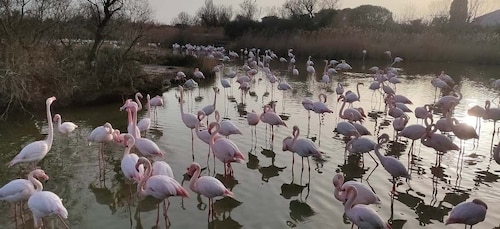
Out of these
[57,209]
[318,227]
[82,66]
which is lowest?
[318,227]

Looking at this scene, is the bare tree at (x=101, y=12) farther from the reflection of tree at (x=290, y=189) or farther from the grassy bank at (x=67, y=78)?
the reflection of tree at (x=290, y=189)

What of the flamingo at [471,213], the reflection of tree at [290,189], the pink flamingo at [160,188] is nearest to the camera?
the flamingo at [471,213]

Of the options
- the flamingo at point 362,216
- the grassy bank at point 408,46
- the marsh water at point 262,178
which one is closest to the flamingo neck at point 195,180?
the marsh water at point 262,178

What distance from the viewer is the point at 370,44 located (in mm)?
28297

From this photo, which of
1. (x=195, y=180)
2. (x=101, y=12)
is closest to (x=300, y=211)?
(x=195, y=180)

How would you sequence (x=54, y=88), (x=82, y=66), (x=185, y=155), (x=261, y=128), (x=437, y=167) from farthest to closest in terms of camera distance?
(x=82, y=66)
(x=54, y=88)
(x=261, y=128)
(x=185, y=155)
(x=437, y=167)

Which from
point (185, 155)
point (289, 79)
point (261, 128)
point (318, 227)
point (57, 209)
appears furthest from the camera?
point (289, 79)

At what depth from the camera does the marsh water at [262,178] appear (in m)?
5.57

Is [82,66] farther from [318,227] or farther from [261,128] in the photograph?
[318,227]

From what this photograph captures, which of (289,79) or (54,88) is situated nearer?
(54,88)

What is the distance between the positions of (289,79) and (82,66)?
10.4 meters

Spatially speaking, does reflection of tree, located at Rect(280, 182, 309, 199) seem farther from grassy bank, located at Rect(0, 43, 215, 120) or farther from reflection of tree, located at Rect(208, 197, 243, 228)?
grassy bank, located at Rect(0, 43, 215, 120)

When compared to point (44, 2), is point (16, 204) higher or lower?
lower

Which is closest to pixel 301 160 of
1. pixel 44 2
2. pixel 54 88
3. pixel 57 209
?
pixel 57 209
